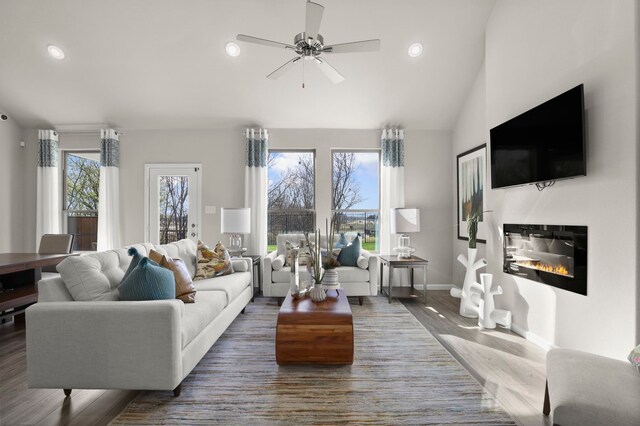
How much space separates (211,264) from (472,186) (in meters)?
3.70

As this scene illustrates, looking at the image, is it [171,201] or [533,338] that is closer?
[533,338]

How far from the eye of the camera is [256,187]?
201 inches

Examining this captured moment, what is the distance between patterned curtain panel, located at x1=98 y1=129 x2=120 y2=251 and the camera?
201 inches

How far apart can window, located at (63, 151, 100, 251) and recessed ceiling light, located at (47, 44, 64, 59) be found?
1682 mm

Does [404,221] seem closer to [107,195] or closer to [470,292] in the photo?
[470,292]

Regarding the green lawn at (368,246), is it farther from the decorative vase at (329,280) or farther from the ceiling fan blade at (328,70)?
the ceiling fan blade at (328,70)

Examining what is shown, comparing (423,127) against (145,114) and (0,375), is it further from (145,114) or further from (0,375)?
(0,375)

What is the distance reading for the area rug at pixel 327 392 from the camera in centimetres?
190

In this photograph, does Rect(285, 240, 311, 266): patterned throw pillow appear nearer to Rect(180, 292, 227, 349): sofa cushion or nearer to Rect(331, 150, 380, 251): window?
Rect(331, 150, 380, 251): window

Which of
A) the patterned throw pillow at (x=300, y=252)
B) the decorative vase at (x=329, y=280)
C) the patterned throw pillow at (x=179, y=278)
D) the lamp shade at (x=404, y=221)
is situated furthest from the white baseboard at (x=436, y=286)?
the patterned throw pillow at (x=179, y=278)

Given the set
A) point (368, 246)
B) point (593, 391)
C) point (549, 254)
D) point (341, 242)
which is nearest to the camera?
point (593, 391)

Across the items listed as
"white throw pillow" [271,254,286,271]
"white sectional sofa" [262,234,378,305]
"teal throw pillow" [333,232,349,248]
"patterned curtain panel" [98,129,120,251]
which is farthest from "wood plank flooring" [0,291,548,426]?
"white throw pillow" [271,254,286,271]

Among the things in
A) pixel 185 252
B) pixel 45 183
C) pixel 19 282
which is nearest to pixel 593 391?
pixel 185 252

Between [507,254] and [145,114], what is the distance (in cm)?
538
